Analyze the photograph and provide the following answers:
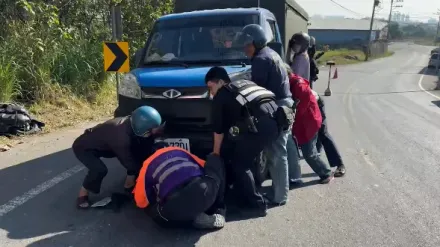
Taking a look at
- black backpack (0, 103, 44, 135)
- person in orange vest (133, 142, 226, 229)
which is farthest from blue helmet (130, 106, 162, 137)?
black backpack (0, 103, 44, 135)

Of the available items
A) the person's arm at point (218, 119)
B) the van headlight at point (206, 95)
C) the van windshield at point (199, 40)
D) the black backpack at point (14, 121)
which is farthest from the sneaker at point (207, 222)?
the black backpack at point (14, 121)

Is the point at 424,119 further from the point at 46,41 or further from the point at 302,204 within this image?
the point at 46,41

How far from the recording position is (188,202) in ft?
13.4

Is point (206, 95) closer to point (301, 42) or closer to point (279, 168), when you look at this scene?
point (279, 168)

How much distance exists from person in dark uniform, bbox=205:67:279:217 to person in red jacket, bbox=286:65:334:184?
0.99 meters

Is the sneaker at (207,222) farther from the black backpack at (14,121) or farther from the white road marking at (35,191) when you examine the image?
the black backpack at (14,121)

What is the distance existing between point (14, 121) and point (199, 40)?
372 centimetres

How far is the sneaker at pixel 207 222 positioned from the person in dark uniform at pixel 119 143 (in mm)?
858

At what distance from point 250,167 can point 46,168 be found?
311 centimetres

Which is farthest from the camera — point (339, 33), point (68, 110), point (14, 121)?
point (339, 33)

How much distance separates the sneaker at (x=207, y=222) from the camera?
4.32 metres

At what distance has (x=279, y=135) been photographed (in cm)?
502

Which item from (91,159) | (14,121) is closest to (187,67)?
(91,159)

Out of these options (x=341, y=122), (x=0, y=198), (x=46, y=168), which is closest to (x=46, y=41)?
(x=46, y=168)
